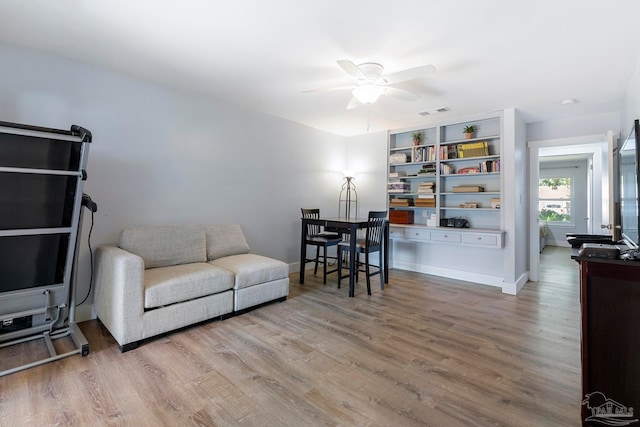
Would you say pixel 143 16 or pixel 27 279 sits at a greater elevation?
pixel 143 16

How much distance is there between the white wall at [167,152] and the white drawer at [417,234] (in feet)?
5.32

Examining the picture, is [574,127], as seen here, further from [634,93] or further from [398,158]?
[398,158]

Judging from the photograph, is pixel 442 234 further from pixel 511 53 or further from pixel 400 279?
pixel 511 53

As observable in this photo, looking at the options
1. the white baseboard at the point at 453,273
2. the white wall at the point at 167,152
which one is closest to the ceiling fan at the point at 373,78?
the white wall at the point at 167,152

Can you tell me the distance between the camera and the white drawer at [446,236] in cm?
404

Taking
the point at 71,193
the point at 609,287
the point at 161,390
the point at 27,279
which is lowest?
the point at 161,390

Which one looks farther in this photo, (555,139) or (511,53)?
(555,139)

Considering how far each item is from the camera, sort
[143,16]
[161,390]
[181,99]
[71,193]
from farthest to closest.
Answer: [181,99]
[71,193]
[143,16]
[161,390]

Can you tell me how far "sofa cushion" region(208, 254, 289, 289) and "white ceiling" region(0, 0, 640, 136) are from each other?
1885mm

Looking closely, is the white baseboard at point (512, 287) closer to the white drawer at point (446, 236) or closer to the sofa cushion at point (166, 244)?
the white drawer at point (446, 236)

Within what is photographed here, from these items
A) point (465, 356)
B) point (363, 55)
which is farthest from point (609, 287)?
point (363, 55)

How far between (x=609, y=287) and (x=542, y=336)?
4.69 ft

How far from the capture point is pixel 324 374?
196 cm

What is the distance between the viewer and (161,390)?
1.77 metres
